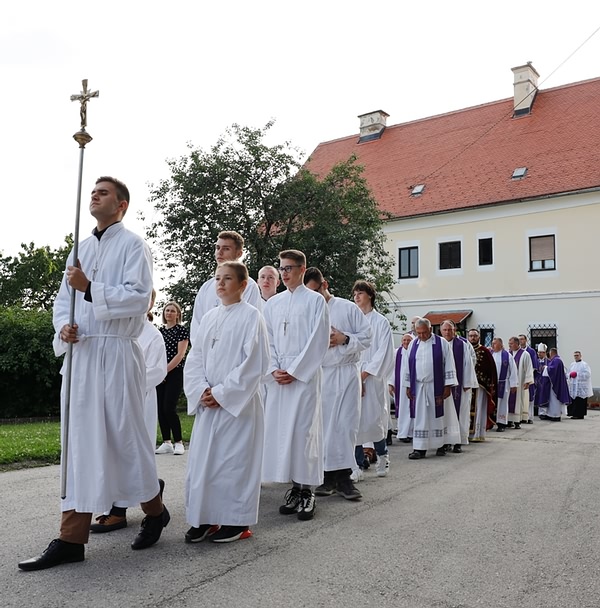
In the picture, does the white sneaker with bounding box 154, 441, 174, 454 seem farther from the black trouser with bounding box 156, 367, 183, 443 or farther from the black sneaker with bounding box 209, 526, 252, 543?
the black sneaker with bounding box 209, 526, 252, 543

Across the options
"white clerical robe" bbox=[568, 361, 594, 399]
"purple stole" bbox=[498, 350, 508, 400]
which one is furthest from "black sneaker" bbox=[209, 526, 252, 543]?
"white clerical robe" bbox=[568, 361, 594, 399]

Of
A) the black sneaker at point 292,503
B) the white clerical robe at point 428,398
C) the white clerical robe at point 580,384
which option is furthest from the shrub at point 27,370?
the white clerical robe at point 580,384


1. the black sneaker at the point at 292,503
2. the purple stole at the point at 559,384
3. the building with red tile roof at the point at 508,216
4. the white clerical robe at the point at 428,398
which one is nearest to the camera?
the black sneaker at the point at 292,503

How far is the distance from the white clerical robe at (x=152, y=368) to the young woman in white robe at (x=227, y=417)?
1.76 m

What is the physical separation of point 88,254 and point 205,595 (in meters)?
2.36

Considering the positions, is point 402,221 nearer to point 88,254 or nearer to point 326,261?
point 326,261

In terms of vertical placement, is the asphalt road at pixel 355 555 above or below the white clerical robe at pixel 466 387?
below

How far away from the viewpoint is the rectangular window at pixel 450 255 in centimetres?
3219

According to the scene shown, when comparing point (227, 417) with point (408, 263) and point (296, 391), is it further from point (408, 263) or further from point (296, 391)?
point (408, 263)

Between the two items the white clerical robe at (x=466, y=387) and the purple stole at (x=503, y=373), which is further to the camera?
the purple stole at (x=503, y=373)

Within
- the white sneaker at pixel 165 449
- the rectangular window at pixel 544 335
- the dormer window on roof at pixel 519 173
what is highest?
the dormer window on roof at pixel 519 173

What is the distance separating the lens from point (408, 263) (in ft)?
111

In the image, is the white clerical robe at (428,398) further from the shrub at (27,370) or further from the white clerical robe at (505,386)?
the shrub at (27,370)

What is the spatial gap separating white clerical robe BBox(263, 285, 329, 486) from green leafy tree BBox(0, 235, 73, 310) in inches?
1806
